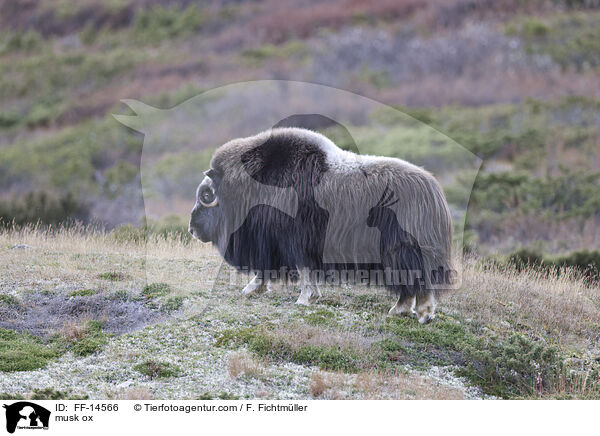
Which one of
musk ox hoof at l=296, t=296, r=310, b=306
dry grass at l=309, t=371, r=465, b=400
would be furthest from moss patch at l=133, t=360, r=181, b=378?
musk ox hoof at l=296, t=296, r=310, b=306

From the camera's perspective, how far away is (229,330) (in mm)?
6344

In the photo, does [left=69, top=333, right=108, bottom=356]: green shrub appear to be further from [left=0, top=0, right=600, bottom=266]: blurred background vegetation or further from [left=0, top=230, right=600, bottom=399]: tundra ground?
[left=0, top=0, right=600, bottom=266]: blurred background vegetation

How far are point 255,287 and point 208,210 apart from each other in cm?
93

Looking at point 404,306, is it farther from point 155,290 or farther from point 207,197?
point 155,290

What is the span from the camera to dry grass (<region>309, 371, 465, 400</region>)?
210 inches

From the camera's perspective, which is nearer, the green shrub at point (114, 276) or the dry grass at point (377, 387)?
the dry grass at point (377, 387)

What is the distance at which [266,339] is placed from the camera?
6109 millimetres

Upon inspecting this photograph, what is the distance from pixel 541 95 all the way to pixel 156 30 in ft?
52.2

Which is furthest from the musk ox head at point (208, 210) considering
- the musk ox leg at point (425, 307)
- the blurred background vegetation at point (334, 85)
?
the blurred background vegetation at point (334, 85)

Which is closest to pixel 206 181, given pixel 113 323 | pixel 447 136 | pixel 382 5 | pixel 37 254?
pixel 113 323

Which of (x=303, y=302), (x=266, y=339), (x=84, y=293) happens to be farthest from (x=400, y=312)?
(x=84, y=293)

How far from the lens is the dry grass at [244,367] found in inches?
220
